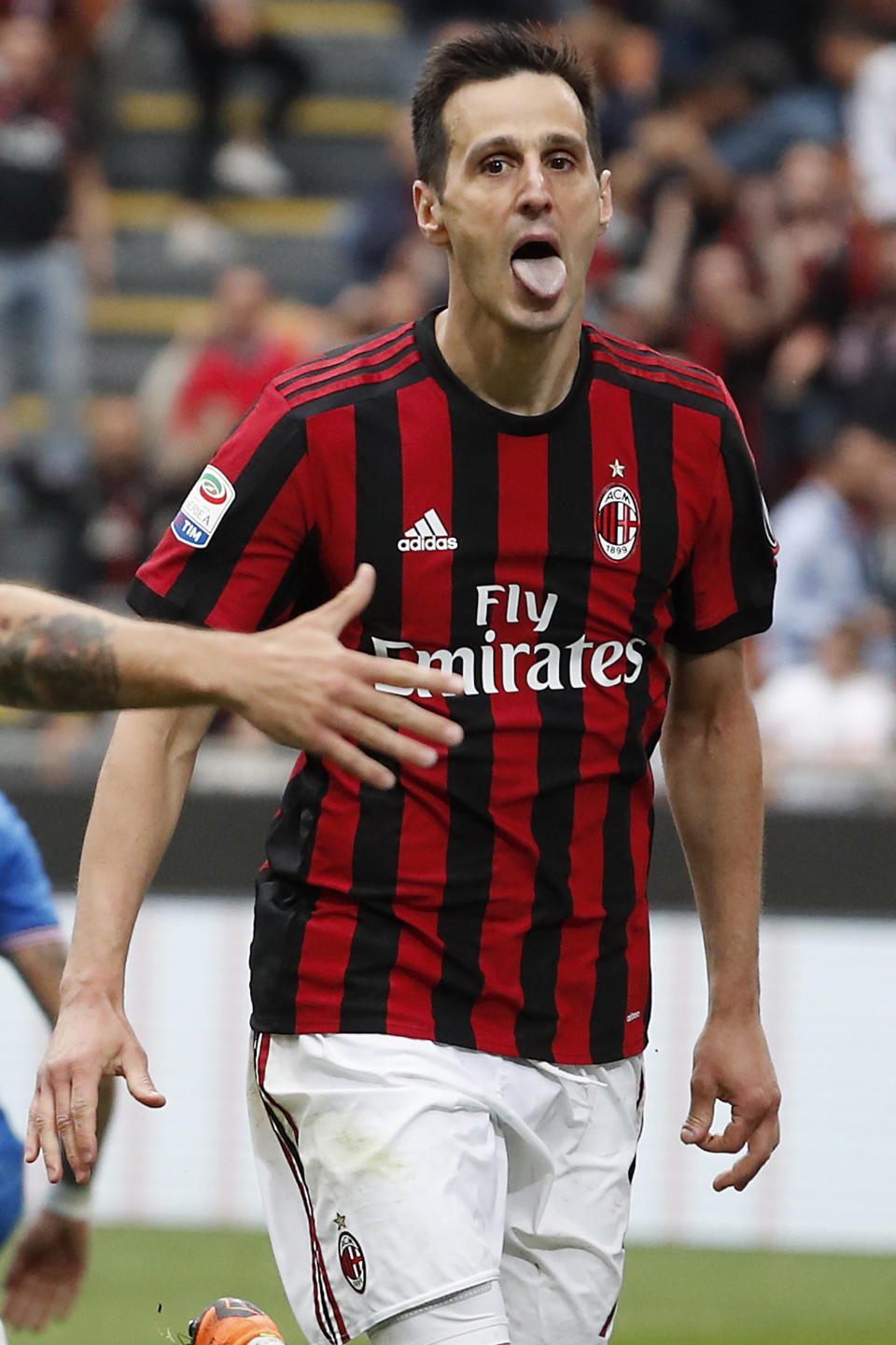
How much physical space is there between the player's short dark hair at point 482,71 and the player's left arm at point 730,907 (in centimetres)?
87

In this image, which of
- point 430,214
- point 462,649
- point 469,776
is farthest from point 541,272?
point 469,776

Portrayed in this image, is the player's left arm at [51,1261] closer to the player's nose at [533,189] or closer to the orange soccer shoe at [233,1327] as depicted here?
the orange soccer shoe at [233,1327]

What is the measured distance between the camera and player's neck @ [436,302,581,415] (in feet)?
11.3

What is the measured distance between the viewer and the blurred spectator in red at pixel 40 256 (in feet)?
34.9

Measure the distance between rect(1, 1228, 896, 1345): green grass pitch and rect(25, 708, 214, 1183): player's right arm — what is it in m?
2.82

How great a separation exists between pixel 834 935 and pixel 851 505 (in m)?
2.05

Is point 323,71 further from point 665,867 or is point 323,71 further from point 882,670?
point 665,867

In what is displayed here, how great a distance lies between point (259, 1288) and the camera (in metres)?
6.55

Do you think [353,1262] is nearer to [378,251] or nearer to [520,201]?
[520,201]

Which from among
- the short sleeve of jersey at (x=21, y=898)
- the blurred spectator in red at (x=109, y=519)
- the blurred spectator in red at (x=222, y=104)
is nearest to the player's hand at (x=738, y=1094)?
the short sleeve of jersey at (x=21, y=898)

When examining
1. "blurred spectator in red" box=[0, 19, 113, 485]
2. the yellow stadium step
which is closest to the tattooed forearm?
"blurred spectator in red" box=[0, 19, 113, 485]

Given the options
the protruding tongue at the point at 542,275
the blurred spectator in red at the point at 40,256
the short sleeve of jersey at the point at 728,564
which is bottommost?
the short sleeve of jersey at the point at 728,564

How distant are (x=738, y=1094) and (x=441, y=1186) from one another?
2.19ft

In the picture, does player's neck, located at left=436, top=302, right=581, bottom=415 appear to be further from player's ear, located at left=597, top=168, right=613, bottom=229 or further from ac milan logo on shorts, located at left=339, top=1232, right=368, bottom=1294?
ac milan logo on shorts, located at left=339, top=1232, right=368, bottom=1294
